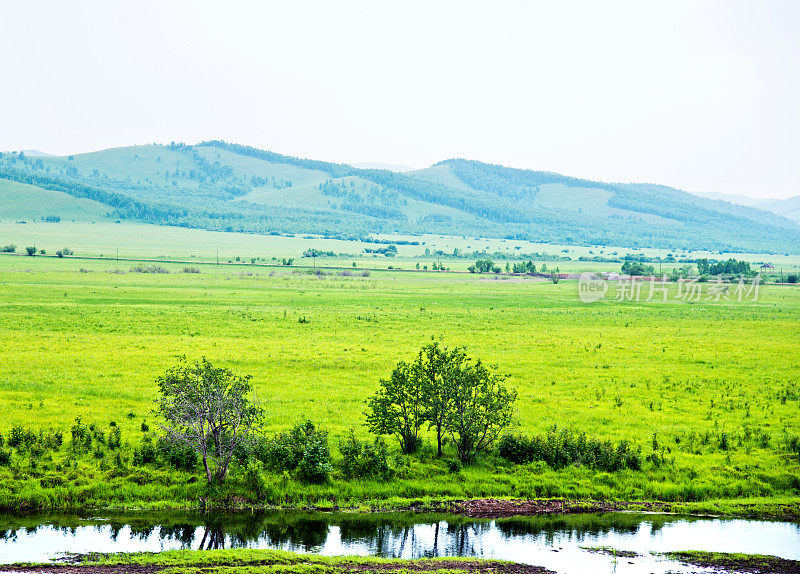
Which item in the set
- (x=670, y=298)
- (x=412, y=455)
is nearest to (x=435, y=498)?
(x=412, y=455)

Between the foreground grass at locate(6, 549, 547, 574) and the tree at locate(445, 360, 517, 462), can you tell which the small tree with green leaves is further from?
the foreground grass at locate(6, 549, 547, 574)

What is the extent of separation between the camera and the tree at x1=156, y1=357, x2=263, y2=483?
21719mm

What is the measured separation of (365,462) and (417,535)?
12.6 feet

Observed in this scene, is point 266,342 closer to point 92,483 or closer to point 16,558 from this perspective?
point 92,483

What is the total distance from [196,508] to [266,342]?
2373 cm

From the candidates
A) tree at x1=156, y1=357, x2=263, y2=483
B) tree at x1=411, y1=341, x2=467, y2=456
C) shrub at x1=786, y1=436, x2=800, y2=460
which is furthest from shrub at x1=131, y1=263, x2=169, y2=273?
shrub at x1=786, y1=436, x2=800, y2=460

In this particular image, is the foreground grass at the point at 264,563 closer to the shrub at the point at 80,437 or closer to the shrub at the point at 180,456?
the shrub at the point at 180,456

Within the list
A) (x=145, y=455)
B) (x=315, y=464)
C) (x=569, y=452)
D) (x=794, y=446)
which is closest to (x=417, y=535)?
(x=315, y=464)

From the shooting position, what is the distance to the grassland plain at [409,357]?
22094mm

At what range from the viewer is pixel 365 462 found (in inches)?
896

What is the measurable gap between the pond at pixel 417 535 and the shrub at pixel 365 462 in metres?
2.07

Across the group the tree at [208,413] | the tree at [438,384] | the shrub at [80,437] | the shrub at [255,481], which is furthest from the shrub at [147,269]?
the shrub at [255,481]

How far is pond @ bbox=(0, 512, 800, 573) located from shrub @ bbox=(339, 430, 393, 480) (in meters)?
2.07

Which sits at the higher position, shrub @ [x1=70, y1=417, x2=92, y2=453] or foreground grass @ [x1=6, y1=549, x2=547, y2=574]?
shrub @ [x1=70, y1=417, x2=92, y2=453]
